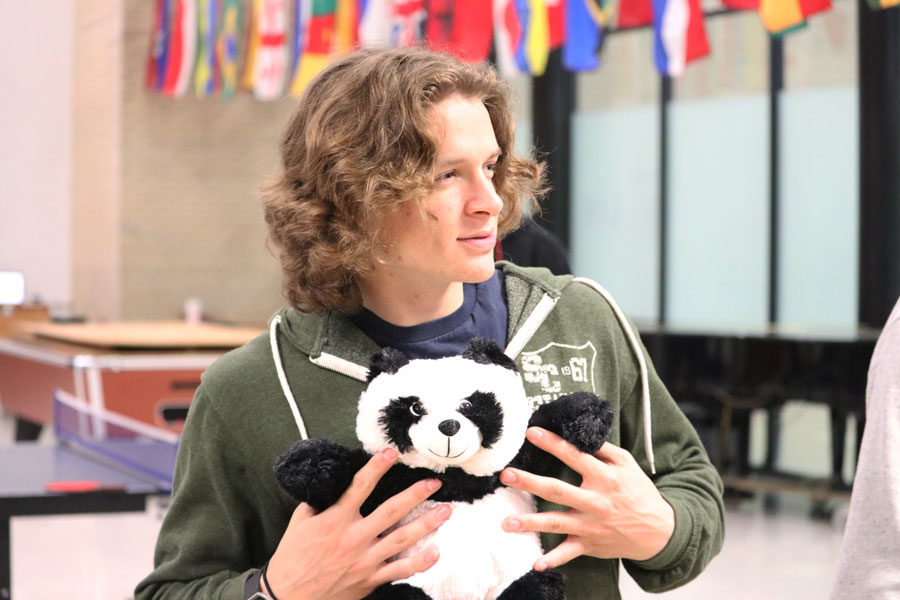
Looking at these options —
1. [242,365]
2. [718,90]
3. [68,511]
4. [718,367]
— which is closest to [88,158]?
[718,90]

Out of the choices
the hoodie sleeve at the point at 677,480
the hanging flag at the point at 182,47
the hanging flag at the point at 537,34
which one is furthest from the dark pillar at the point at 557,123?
the hoodie sleeve at the point at 677,480

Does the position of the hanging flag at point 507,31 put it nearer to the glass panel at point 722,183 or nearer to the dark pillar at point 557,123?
the glass panel at point 722,183

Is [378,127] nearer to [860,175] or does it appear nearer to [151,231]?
[860,175]

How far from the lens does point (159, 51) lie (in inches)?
504

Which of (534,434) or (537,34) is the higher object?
(537,34)

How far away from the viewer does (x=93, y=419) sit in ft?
15.7

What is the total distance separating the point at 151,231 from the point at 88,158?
1529mm

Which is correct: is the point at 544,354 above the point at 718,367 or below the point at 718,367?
above

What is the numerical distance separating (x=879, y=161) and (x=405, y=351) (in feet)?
28.4

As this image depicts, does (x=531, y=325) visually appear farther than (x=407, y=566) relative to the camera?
Yes

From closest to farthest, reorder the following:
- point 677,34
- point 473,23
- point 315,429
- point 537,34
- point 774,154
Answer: point 315,429
point 677,34
point 537,34
point 473,23
point 774,154

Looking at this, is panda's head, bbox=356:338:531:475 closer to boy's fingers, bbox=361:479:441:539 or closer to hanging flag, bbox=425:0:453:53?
boy's fingers, bbox=361:479:441:539

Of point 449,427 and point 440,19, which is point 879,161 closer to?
point 440,19

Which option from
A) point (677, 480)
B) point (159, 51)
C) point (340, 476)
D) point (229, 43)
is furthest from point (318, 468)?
point (159, 51)
